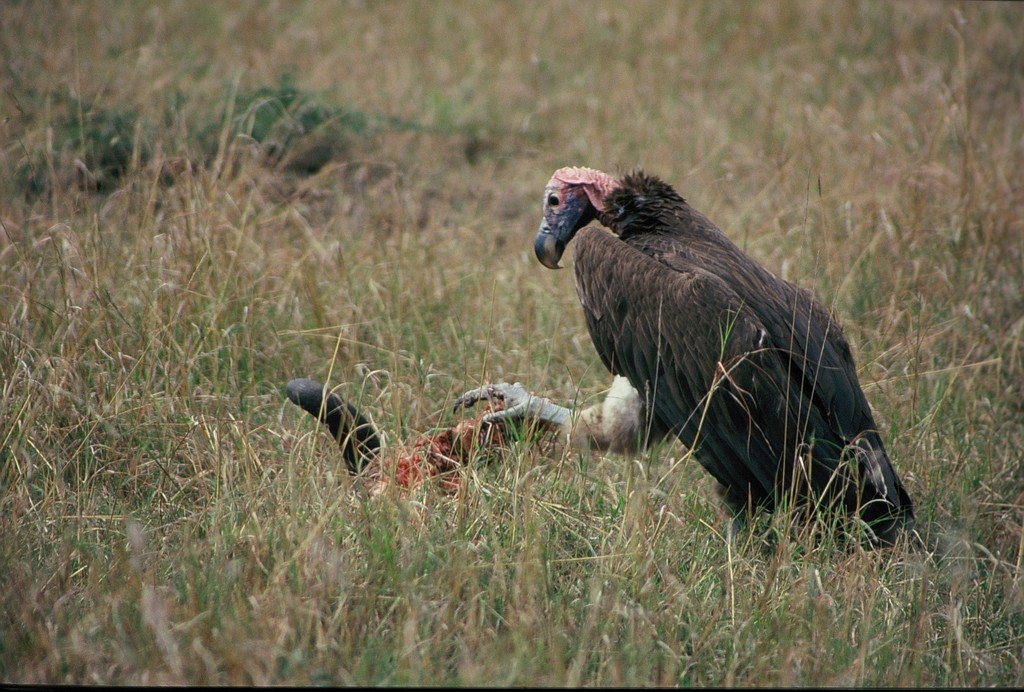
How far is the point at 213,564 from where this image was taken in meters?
2.43

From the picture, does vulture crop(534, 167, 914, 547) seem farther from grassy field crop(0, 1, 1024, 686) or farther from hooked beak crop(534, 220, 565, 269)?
hooked beak crop(534, 220, 565, 269)

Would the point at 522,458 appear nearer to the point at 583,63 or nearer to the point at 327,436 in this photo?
the point at 327,436

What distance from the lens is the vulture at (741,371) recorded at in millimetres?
3125

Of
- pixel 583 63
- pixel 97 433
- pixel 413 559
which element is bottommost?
pixel 97 433

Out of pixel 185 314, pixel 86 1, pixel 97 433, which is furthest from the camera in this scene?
pixel 86 1

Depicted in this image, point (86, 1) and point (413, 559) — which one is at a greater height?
point (86, 1)

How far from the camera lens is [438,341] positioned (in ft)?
13.8

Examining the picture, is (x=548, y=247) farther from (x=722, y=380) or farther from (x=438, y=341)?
(x=722, y=380)

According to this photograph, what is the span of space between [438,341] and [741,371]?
1.46 meters

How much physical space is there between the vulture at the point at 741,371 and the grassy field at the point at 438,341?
19 cm

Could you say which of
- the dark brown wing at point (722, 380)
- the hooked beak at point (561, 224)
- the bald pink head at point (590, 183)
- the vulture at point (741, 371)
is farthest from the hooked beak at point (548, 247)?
the dark brown wing at point (722, 380)

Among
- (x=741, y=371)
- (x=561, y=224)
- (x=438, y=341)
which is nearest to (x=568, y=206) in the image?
(x=561, y=224)

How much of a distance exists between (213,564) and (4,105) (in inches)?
148

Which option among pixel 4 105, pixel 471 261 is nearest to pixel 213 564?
pixel 471 261
